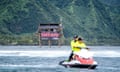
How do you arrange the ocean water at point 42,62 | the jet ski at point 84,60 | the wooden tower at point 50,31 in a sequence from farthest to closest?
1. the wooden tower at point 50,31
2. the jet ski at point 84,60
3. the ocean water at point 42,62

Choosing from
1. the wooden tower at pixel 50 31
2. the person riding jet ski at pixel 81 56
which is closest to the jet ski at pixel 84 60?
the person riding jet ski at pixel 81 56

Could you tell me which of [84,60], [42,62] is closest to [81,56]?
[84,60]

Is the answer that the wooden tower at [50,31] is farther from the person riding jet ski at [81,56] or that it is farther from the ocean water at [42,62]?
the person riding jet ski at [81,56]

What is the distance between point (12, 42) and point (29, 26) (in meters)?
35.3

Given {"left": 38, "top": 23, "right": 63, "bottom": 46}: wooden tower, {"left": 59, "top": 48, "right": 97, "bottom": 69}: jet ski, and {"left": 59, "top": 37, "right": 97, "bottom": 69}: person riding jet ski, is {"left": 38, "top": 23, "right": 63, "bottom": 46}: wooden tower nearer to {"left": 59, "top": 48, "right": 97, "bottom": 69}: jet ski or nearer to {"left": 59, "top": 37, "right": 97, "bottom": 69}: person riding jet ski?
{"left": 59, "top": 37, "right": 97, "bottom": 69}: person riding jet ski

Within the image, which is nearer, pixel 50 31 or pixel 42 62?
pixel 42 62

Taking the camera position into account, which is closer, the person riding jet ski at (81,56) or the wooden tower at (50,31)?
the person riding jet ski at (81,56)

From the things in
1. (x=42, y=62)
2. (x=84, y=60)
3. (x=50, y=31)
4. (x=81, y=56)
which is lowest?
(x=42, y=62)

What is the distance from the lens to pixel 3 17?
7869 inches

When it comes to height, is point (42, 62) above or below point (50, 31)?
below

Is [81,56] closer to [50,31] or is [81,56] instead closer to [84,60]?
[84,60]

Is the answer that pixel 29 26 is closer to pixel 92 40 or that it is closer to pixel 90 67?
pixel 92 40

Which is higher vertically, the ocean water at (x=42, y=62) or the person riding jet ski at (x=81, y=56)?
the person riding jet ski at (x=81, y=56)

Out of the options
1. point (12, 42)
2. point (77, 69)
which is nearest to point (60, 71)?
point (77, 69)
